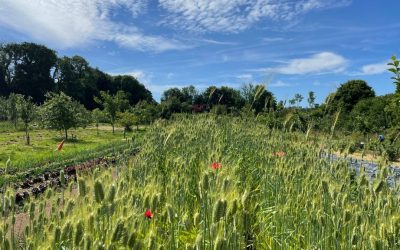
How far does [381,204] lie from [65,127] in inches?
1098

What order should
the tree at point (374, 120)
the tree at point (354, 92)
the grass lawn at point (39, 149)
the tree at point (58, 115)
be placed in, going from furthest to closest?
the tree at point (354, 92)
the tree at point (58, 115)
the tree at point (374, 120)
the grass lawn at point (39, 149)

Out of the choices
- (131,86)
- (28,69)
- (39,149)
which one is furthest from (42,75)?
(39,149)

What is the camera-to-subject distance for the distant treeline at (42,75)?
237ft

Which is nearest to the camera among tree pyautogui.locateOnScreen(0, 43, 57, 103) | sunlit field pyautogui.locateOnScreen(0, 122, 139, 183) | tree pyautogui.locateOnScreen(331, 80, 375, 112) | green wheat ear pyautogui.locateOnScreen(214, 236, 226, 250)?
green wheat ear pyautogui.locateOnScreen(214, 236, 226, 250)

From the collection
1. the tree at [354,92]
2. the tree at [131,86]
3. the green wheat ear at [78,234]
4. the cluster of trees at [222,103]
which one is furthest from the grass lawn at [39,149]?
the tree at [131,86]

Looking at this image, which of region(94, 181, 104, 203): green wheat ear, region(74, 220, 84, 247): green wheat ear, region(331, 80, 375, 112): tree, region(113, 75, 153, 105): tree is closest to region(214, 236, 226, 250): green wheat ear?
region(74, 220, 84, 247): green wheat ear

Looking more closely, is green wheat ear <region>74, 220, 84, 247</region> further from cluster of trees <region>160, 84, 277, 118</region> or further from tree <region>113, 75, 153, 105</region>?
tree <region>113, 75, 153, 105</region>

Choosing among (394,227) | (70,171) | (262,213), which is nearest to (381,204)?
(394,227)

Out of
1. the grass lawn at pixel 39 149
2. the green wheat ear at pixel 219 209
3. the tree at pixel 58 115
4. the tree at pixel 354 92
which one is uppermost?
the tree at pixel 354 92

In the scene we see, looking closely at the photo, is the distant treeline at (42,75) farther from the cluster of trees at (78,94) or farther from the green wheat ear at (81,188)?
the green wheat ear at (81,188)

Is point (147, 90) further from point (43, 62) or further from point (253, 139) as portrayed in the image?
point (253, 139)

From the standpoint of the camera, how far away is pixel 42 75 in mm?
74125

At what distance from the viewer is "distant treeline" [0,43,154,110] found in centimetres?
7219

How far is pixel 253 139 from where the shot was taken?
679 centimetres
